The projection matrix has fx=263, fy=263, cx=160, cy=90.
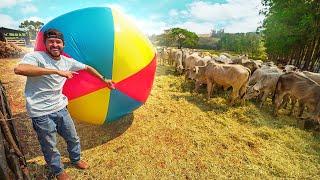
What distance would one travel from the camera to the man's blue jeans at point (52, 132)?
4410 millimetres

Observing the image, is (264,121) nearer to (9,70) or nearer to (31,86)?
(31,86)

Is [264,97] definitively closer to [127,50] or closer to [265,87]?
[265,87]

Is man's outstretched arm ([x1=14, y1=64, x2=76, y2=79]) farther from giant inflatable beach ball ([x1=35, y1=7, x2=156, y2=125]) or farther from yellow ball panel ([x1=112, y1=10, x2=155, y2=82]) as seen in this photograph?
yellow ball panel ([x1=112, y1=10, x2=155, y2=82])

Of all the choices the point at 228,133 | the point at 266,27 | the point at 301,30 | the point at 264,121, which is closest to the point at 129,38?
the point at 228,133

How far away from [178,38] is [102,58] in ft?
354

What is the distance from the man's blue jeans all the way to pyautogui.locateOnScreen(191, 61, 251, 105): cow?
24.6 feet

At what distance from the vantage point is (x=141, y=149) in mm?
6402

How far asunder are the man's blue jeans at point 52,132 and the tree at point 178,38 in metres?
106

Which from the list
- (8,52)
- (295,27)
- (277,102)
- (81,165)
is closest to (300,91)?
(277,102)

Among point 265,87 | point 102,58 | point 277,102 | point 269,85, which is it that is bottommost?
point 277,102

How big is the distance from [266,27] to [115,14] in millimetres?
27731

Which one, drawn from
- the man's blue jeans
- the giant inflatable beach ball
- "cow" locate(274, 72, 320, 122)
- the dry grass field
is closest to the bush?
the dry grass field

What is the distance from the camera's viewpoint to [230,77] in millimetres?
11062

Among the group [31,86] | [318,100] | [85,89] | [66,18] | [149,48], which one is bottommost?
[318,100]
